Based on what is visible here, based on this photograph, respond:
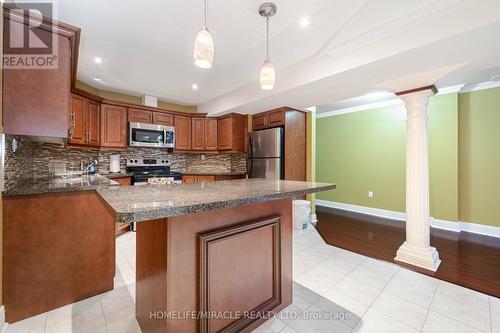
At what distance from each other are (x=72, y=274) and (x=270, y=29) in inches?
111

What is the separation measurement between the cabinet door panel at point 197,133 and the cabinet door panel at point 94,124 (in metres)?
1.75

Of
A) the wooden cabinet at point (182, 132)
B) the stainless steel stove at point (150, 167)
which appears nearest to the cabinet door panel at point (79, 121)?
the stainless steel stove at point (150, 167)

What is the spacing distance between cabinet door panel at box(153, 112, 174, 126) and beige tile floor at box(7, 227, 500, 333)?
291 cm

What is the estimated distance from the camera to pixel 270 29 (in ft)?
7.00

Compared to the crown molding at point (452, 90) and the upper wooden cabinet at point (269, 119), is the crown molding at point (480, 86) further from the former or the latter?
the upper wooden cabinet at point (269, 119)

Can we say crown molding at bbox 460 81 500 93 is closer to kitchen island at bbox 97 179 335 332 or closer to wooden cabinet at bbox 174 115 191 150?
kitchen island at bbox 97 179 335 332

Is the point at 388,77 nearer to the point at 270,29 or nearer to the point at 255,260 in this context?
the point at 270,29

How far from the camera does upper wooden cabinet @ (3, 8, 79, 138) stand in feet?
5.22

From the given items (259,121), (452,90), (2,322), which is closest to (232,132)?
(259,121)

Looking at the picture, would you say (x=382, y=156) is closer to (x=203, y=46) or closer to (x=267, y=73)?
(x=267, y=73)

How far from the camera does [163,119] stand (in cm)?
458

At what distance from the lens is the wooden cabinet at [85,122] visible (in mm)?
3256

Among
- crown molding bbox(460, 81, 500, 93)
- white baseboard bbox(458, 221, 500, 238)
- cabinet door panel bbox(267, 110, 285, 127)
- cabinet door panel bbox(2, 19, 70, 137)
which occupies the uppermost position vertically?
crown molding bbox(460, 81, 500, 93)

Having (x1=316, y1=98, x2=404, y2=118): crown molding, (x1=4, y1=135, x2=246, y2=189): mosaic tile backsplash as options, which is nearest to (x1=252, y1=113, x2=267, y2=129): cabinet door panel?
(x1=4, y1=135, x2=246, y2=189): mosaic tile backsplash
